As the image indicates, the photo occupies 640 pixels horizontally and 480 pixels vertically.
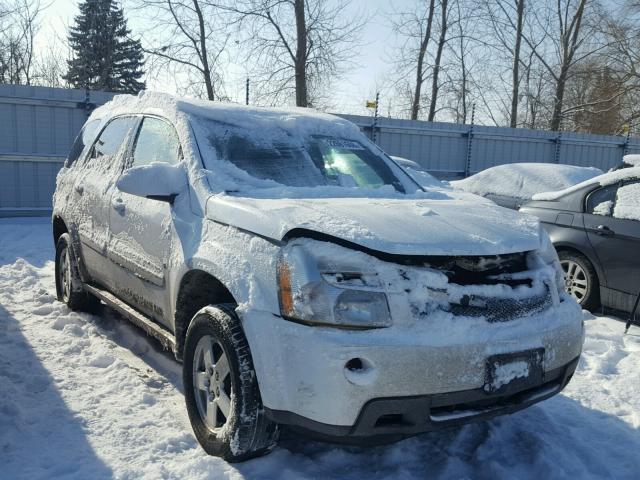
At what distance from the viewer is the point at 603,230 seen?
5555mm

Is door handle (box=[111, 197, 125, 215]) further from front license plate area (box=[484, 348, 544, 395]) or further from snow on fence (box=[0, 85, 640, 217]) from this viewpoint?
snow on fence (box=[0, 85, 640, 217])

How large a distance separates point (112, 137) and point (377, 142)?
10.5 m

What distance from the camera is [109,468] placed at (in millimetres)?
2766

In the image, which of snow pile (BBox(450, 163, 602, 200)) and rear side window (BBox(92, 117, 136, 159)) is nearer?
rear side window (BBox(92, 117, 136, 159))

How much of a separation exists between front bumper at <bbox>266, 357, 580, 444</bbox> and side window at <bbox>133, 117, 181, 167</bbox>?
189cm

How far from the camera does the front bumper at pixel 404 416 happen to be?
2.30 m

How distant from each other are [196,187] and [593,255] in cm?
409

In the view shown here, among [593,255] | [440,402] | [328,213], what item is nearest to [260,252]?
[328,213]

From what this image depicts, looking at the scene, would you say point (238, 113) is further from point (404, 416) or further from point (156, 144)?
point (404, 416)

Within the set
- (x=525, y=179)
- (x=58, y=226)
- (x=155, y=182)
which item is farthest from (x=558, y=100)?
(x=155, y=182)

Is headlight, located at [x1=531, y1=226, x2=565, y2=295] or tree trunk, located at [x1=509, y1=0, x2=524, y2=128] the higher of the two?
tree trunk, located at [x1=509, y1=0, x2=524, y2=128]

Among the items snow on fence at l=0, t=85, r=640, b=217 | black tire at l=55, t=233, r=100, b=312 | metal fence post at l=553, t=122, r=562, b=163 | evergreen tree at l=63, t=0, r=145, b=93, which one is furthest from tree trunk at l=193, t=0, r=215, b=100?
evergreen tree at l=63, t=0, r=145, b=93

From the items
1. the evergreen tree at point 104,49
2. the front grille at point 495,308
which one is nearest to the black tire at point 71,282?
the front grille at point 495,308

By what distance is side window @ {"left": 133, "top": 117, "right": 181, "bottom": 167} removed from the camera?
364 centimetres
